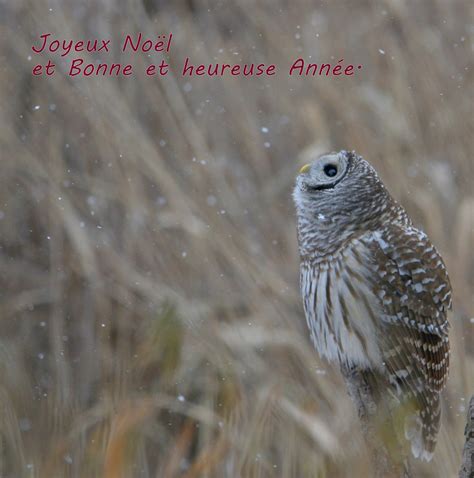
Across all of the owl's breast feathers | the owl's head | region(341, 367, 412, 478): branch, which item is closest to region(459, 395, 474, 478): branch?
region(341, 367, 412, 478): branch

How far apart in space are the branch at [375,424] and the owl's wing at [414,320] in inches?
2.5

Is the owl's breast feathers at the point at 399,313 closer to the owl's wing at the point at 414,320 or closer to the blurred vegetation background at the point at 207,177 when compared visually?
the owl's wing at the point at 414,320

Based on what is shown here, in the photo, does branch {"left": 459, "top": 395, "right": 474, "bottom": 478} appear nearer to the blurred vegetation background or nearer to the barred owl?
the barred owl

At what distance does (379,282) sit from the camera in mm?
1973

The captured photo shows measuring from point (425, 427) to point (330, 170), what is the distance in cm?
57

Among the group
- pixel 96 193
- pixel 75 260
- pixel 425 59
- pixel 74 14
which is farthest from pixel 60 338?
pixel 425 59

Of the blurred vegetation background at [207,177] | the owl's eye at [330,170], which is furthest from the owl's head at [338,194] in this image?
the blurred vegetation background at [207,177]

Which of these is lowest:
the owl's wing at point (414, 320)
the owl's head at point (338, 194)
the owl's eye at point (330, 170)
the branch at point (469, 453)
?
the branch at point (469, 453)

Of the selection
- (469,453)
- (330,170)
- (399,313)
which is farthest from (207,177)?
(469,453)

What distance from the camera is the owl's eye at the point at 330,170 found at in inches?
77.1

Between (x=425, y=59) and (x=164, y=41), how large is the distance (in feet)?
2.97

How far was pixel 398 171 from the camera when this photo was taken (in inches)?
116

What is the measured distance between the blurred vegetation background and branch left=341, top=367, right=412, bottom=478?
539mm

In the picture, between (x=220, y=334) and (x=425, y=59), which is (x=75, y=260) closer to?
(x=220, y=334)
